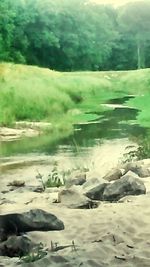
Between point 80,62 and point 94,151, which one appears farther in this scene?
point 94,151

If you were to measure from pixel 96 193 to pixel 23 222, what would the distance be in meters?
1.11

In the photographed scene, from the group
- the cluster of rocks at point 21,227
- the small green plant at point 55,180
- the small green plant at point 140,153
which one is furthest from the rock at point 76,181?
the cluster of rocks at point 21,227

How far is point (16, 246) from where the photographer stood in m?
3.10

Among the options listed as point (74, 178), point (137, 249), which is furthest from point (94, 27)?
point (137, 249)

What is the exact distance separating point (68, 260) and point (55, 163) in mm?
3625

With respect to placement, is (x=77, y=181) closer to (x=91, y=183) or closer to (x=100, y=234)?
(x=91, y=183)

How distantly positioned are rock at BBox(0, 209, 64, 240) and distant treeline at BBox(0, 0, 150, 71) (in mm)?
2635

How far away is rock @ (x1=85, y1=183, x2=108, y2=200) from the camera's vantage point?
4266mm

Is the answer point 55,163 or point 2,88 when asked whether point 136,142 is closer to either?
point 55,163

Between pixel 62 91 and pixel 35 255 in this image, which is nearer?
pixel 35 255

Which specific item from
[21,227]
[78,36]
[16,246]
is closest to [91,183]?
[21,227]

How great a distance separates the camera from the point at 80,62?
5.81 m

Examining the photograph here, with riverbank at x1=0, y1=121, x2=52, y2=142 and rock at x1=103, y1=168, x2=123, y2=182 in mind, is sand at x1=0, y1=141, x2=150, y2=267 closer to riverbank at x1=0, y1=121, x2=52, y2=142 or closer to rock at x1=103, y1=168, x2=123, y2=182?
rock at x1=103, y1=168, x2=123, y2=182

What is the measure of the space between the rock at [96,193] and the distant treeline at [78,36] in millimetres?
1726
